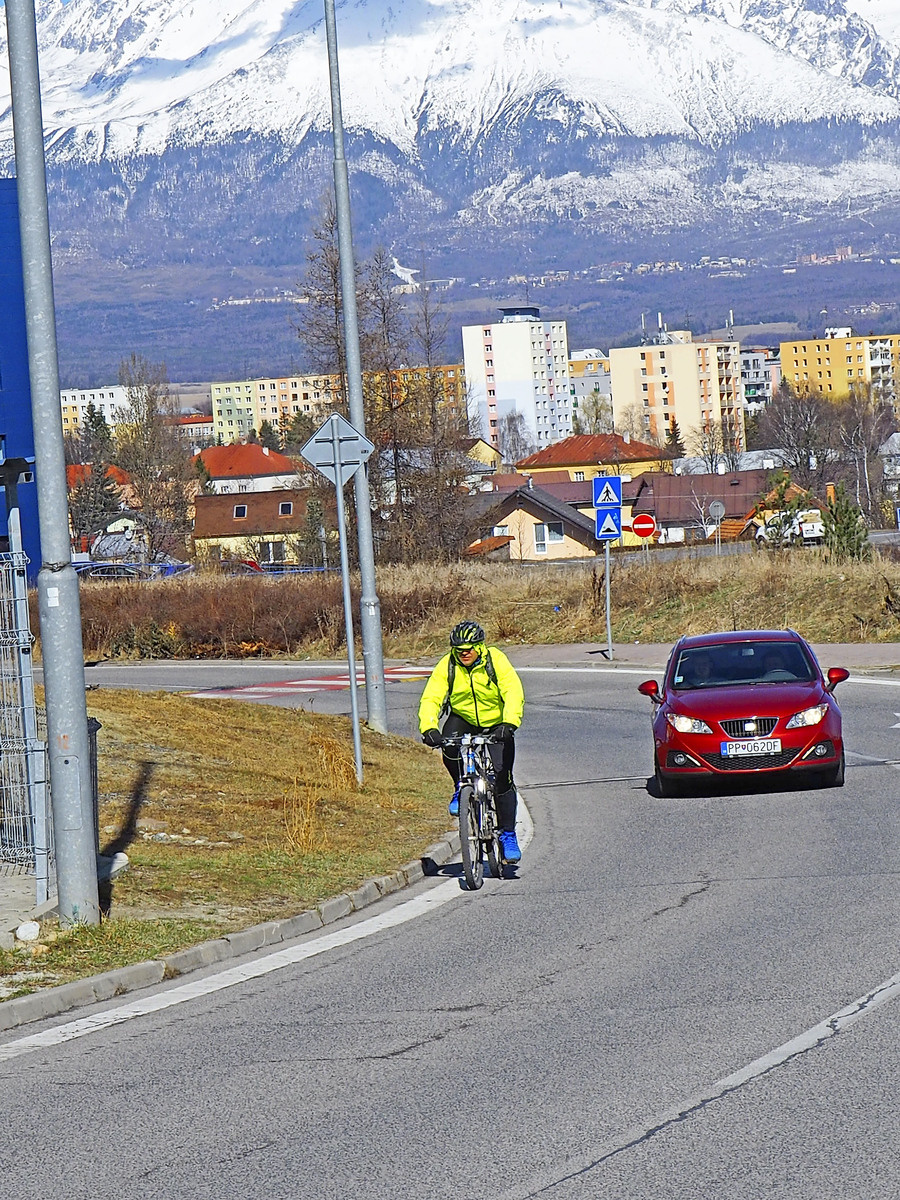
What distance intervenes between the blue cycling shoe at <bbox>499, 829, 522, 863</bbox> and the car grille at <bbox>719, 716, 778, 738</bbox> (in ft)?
13.9

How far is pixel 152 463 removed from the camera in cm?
9131

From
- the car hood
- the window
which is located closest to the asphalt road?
the car hood

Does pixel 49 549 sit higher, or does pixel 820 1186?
pixel 49 549

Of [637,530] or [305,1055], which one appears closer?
[305,1055]

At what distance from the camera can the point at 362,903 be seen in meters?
11.1

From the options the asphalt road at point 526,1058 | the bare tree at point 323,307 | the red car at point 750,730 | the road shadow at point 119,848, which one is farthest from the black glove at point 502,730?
the bare tree at point 323,307

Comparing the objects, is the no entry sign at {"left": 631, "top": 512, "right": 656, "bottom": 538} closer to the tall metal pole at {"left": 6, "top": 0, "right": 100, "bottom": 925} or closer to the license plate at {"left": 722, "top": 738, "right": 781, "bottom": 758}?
the license plate at {"left": 722, "top": 738, "right": 781, "bottom": 758}

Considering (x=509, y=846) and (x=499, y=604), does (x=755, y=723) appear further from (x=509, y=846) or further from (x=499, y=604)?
(x=499, y=604)

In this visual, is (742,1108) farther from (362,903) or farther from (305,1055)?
(362,903)

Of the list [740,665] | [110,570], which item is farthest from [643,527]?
[110,570]

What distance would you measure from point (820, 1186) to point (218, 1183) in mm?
1927

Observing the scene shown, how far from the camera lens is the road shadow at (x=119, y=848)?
35.2ft

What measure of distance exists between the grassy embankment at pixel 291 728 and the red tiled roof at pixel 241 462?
120516mm

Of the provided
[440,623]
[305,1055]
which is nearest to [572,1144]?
[305,1055]
